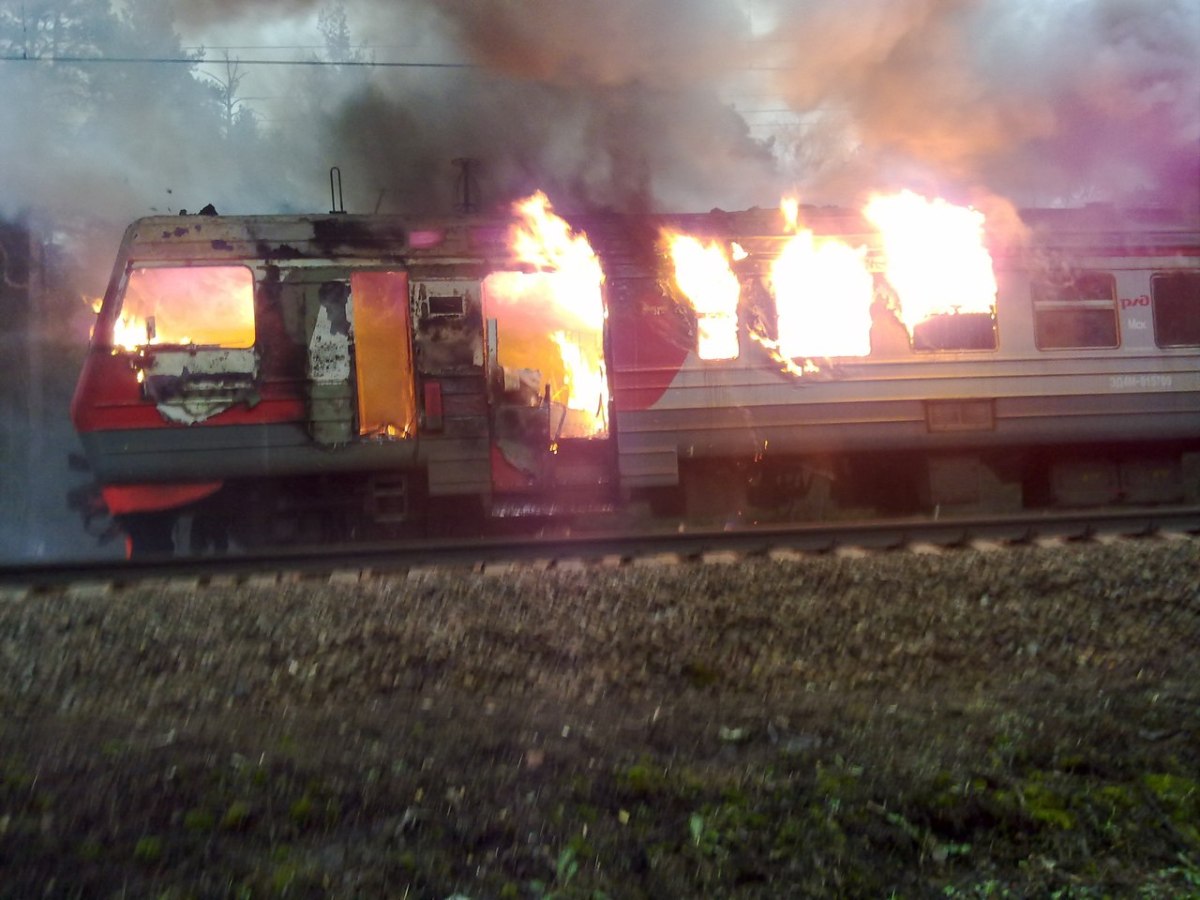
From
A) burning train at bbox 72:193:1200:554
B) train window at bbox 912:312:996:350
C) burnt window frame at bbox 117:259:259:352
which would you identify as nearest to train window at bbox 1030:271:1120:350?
burning train at bbox 72:193:1200:554

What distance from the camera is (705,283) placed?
8.44m

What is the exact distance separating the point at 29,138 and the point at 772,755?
13717mm

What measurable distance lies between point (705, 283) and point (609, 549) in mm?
2560

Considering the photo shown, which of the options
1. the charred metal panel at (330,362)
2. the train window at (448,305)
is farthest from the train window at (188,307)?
the train window at (448,305)

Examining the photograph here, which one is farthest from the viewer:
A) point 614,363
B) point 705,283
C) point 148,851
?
point 705,283

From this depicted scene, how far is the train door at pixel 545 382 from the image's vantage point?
8.16 meters

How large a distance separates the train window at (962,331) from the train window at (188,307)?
5416 millimetres

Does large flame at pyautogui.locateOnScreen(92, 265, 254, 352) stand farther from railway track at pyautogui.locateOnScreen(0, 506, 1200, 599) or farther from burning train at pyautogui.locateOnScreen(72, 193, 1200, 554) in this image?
railway track at pyautogui.locateOnScreen(0, 506, 1200, 599)

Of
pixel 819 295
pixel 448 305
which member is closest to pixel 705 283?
pixel 819 295

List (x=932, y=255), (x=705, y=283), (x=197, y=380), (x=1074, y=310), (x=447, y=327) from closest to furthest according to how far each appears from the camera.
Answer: (x=197, y=380) → (x=447, y=327) → (x=705, y=283) → (x=932, y=255) → (x=1074, y=310)

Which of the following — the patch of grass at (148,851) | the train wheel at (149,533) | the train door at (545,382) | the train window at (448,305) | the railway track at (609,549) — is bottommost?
the patch of grass at (148,851)

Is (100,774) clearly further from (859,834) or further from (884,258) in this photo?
(884,258)

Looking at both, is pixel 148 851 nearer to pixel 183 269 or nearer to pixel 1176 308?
pixel 183 269

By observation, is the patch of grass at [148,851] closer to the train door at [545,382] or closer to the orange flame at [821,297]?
the train door at [545,382]
